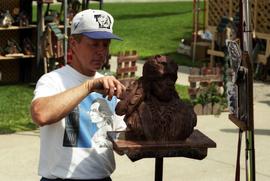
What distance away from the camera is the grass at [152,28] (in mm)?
19109

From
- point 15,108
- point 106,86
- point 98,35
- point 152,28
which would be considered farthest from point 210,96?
point 152,28

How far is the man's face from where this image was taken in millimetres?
3299

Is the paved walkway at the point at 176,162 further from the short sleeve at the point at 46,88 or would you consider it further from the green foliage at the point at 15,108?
the short sleeve at the point at 46,88

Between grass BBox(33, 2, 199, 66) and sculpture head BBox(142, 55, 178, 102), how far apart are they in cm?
1349

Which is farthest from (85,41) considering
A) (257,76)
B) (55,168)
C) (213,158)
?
(257,76)

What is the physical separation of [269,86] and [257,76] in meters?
1.18

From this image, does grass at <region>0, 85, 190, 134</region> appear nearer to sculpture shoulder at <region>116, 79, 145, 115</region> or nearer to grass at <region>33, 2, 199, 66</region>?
grass at <region>33, 2, 199, 66</region>

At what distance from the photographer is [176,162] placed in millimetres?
7605

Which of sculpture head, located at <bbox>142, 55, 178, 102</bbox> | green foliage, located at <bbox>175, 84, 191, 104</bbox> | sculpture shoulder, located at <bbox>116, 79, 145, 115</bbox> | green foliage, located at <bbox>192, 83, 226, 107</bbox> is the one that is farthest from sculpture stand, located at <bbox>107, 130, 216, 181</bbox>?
green foliage, located at <bbox>175, 84, 191, 104</bbox>

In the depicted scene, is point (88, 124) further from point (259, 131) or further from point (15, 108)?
point (15, 108)

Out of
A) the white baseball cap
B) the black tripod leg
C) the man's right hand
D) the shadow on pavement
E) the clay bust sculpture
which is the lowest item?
the shadow on pavement

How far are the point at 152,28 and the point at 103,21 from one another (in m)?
21.1

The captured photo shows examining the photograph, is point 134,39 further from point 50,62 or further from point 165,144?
point 165,144

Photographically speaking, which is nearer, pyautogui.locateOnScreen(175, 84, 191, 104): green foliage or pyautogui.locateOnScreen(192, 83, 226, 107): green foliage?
pyautogui.locateOnScreen(192, 83, 226, 107): green foliage
